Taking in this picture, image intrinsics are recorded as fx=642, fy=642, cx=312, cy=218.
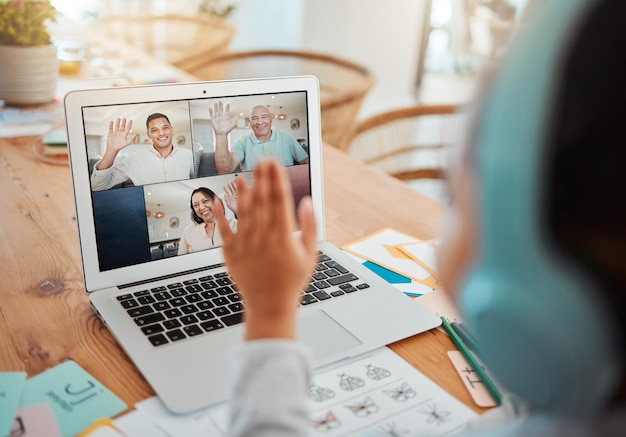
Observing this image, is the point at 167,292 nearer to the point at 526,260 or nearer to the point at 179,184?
the point at 179,184

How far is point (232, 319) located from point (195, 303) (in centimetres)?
6

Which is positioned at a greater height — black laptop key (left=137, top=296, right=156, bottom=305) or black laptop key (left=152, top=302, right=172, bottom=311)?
black laptop key (left=137, top=296, right=156, bottom=305)

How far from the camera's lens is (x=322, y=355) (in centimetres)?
73

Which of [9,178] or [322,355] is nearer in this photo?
[322,355]

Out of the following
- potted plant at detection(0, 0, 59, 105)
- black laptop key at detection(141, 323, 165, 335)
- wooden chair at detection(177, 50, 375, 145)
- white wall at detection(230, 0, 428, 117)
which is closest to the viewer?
black laptop key at detection(141, 323, 165, 335)

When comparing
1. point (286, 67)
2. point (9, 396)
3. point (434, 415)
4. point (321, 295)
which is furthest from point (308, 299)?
point (286, 67)

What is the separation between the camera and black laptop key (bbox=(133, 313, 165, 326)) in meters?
0.75

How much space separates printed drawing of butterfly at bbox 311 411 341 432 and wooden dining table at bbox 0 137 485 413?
0.14m

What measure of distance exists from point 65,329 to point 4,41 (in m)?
0.99

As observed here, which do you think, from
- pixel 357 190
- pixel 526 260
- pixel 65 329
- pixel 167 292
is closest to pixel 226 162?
pixel 167 292

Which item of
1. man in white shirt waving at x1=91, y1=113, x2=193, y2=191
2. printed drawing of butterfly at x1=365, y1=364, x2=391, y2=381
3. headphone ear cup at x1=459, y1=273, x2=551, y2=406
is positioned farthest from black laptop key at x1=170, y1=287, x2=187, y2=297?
headphone ear cup at x1=459, y1=273, x2=551, y2=406

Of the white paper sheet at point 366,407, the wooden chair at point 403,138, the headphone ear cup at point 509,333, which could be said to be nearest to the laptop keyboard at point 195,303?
the white paper sheet at point 366,407

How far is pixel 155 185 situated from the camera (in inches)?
32.7

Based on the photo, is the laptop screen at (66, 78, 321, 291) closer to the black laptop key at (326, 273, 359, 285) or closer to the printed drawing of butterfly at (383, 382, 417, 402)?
the black laptop key at (326, 273, 359, 285)
